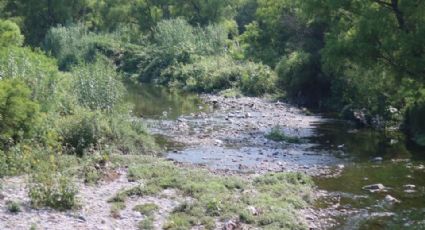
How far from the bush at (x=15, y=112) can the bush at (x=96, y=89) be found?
4.86 m

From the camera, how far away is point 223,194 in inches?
594

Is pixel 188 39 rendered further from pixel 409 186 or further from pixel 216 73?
pixel 409 186

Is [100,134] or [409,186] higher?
[100,134]

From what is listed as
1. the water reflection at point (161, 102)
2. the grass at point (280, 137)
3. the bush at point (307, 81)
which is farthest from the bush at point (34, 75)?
the bush at point (307, 81)

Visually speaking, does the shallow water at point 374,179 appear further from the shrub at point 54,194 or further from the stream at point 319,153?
the shrub at point 54,194

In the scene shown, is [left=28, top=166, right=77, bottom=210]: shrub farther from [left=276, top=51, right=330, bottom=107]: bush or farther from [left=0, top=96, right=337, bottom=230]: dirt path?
[left=276, top=51, right=330, bottom=107]: bush

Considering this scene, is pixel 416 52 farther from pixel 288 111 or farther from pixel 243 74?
pixel 243 74

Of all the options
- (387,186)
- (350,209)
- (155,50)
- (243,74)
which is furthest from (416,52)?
(155,50)

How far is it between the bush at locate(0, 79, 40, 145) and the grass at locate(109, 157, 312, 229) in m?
3.08

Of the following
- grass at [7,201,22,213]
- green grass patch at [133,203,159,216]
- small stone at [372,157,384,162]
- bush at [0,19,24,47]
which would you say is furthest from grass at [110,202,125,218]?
bush at [0,19,24,47]

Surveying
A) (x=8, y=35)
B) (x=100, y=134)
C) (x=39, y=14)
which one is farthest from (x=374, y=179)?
(x=39, y=14)

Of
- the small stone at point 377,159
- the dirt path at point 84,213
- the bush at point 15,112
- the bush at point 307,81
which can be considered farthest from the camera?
the bush at point 307,81

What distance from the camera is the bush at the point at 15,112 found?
53.4 ft

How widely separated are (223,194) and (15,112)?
19.8 ft
